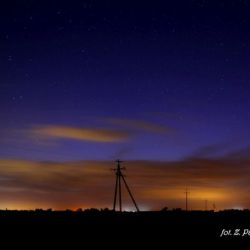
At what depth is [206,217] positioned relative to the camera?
87.4 ft

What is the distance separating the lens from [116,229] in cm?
2222

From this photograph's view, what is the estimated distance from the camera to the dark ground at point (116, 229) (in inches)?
808

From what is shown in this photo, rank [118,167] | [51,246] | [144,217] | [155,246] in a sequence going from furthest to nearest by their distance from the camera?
1. [118,167]
2. [144,217]
3. [155,246]
4. [51,246]

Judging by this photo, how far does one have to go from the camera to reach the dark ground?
2053 cm

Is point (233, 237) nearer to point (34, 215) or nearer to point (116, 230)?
point (116, 230)

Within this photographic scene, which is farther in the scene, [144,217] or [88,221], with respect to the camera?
[144,217]

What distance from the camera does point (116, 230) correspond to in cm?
2211

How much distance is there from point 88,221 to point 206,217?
Result: 7.53 m

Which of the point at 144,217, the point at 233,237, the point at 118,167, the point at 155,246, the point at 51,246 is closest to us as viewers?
the point at 51,246

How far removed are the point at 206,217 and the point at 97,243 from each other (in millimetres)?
8668

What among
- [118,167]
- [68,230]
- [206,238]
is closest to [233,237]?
[206,238]

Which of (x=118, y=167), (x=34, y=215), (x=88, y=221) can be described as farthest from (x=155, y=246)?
(x=118, y=167)

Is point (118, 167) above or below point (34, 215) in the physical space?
above

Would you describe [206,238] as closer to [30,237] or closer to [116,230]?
[116,230]
